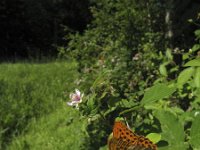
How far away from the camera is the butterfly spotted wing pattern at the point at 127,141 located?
2.79 ft

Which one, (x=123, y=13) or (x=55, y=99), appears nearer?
(x=123, y=13)

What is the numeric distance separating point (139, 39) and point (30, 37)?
6.80 meters

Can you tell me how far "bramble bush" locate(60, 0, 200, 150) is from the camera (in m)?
1.55

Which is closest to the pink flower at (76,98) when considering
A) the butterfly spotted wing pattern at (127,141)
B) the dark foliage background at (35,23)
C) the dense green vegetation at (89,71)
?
the butterfly spotted wing pattern at (127,141)

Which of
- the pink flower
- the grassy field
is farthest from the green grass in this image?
the pink flower

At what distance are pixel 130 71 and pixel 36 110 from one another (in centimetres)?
152

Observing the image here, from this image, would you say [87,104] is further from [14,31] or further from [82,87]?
[14,31]

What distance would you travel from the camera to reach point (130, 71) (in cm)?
421

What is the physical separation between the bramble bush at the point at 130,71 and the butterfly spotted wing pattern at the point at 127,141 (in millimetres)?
157

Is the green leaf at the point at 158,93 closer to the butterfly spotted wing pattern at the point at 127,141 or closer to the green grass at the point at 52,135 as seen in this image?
the butterfly spotted wing pattern at the point at 127,141

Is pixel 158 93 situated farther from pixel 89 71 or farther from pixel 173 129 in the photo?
pixel 89 71

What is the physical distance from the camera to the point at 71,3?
12070 mm

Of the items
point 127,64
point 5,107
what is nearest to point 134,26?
point 127,64

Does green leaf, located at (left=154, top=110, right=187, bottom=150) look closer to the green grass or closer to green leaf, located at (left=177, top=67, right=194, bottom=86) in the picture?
green leaf, located at (left=177, top=67, right=194, bottom=86)
